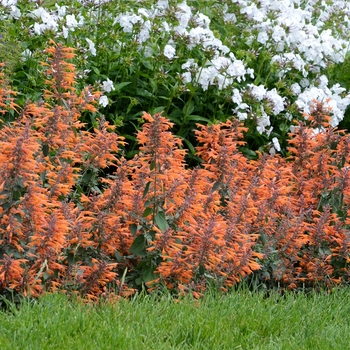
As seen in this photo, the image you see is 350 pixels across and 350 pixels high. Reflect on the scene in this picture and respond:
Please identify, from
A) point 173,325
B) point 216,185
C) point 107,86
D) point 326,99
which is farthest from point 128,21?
point 173,325

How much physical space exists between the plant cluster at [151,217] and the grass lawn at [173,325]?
8.4 inches

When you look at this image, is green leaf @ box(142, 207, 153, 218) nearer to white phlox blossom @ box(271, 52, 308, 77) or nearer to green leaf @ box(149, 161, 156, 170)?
green leaf @ box(149, 161, 156, 170)

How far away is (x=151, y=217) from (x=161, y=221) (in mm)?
146

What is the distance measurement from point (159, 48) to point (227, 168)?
6.83 ft

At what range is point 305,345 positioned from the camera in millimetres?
3961

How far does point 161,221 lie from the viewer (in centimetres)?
457

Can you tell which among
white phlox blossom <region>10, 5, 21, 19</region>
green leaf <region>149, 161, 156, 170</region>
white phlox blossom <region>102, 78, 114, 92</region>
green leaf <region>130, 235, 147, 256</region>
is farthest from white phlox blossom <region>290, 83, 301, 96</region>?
green leaf <region>130, 235, 147, 256</region>

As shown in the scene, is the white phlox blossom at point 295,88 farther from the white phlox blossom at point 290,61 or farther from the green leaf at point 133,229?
the green leaf at point 133,229

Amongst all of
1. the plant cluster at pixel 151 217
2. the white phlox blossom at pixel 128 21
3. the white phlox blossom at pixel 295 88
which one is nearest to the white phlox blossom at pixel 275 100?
the white phlox blossom at pixel 295 88

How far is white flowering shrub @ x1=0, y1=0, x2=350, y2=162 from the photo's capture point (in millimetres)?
6500

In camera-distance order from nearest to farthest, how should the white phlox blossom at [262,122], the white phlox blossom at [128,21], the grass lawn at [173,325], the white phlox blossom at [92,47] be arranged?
the grass lawn at [173,325], the white phlox blossom at [92,47], the white phlox blossom at [262,122], the white phlox blossom at [128,21]

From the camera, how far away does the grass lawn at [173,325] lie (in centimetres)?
371

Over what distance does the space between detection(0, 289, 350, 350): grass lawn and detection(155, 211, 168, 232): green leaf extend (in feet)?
1.36

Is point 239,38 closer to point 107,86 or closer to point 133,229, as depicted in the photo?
point 107,86
